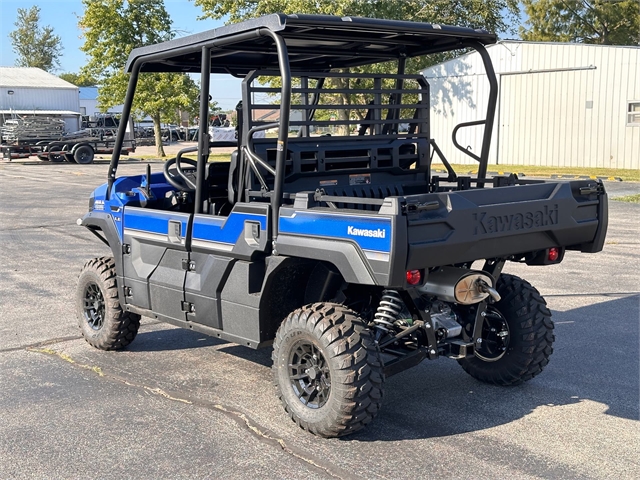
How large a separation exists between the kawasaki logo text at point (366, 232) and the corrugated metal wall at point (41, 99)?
172 feet

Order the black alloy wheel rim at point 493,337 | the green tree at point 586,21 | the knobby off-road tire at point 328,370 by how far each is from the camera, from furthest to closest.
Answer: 1. the green tree at point 586,21
2. the black alloy wheel rim at point 493,337
3. the knobby off-road tire at point 328,370

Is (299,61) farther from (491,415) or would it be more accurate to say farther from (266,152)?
(491,415)

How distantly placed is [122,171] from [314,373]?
23.1 meters

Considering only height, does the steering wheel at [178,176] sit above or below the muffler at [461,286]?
above

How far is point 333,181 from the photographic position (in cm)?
562

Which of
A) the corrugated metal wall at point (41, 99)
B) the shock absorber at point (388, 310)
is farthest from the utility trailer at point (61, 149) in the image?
the shock absorber at point (388, 310)

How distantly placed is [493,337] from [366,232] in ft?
5.92

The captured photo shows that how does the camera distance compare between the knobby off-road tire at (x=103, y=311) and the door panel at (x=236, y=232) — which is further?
the knobby off-road tire at (x=103, y=311)

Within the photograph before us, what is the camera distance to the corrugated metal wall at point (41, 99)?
5256cm

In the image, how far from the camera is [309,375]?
4.75 meters

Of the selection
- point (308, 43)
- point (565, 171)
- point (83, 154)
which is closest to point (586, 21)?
point (565, 171)

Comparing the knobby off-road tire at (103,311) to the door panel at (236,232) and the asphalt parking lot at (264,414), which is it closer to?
the asphalt parking lot at (264,414)

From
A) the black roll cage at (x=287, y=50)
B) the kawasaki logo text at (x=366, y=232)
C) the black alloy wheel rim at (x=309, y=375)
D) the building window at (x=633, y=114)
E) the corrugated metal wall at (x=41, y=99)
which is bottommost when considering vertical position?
the black alloy wheel rim at (x=309, y=375)

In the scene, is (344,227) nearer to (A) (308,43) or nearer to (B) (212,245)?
(B) (212,245)
